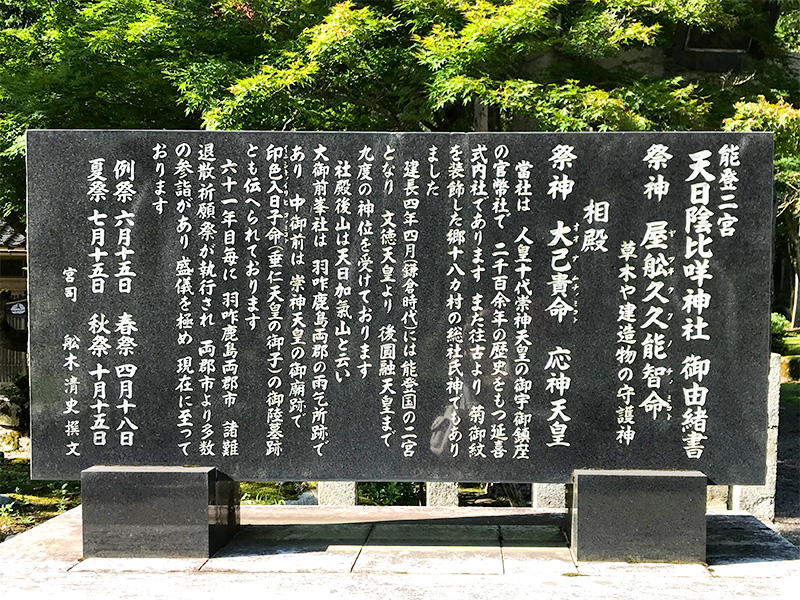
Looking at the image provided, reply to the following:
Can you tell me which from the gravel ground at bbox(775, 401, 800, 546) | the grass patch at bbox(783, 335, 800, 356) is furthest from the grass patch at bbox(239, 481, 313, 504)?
the grass patch at bbox(783, 335, 800, 356)

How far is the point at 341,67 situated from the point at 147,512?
532cm

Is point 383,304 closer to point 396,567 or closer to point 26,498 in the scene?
point 396,567

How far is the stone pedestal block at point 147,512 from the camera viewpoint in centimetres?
603

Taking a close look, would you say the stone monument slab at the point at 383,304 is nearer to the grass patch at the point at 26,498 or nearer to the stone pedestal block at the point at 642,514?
the stone pedestal block at the point at 642,514

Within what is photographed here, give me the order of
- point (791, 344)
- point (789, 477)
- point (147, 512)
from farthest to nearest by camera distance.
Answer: point (791, 344) < point (789, 477) < point (147, 512)

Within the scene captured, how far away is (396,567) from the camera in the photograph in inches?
231

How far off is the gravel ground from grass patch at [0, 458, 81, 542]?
7.31 meters

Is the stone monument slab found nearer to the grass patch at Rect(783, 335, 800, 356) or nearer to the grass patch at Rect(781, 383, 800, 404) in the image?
the grass patch at Rect(781, 383, 800, 404)

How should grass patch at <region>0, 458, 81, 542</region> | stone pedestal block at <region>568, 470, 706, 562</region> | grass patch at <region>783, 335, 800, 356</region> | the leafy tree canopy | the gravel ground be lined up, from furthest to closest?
grass patch at <region>783, 335, 800, 356</region> < grass patch at <region>0, 458, 81, 542</region> < the gravel ground < the leafy tree canopy < stone pedestal block at <region>568, 470, 706, 562</region>

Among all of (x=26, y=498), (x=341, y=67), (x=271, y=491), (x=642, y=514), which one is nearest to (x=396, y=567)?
(x=642, y=514)

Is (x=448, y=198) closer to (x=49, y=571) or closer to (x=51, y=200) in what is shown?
(x=51, y=200)

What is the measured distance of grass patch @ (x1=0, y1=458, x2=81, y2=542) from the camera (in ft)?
29.9

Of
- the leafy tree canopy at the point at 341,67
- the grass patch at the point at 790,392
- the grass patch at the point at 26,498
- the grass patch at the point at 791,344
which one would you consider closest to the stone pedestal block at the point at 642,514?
the leafy tree canopy at the point at 341,67

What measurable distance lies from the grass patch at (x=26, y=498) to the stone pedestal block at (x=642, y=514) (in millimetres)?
5510
